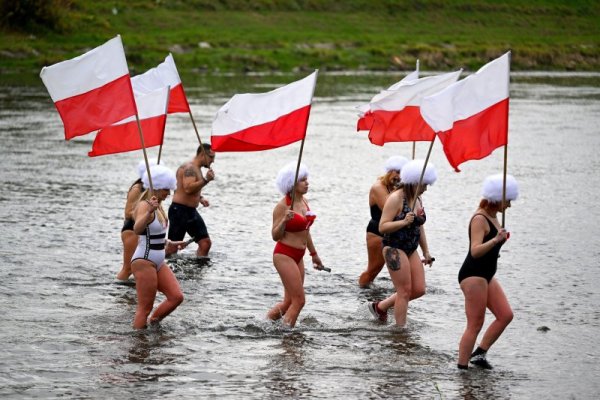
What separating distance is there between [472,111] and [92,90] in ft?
12.2

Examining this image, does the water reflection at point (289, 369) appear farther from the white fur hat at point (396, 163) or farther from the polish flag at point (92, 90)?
the polish flag at point (92, 90)

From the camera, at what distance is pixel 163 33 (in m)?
63.8

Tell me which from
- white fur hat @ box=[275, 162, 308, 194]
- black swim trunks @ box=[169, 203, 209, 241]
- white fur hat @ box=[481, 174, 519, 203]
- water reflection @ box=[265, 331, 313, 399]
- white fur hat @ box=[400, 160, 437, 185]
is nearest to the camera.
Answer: water reflection @ box=[265, 331, 313, 399]

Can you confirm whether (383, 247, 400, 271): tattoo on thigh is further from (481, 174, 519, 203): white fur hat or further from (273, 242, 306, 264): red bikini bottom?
(481, 174, 519, 203): white fur hat

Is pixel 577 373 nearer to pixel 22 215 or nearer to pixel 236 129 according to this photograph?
pixel 236 129

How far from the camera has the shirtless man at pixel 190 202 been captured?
13945mm

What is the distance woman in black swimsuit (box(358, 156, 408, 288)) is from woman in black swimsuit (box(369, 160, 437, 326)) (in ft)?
3.16

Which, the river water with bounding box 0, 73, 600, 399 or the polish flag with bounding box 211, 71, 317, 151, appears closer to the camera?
the river water with bounding box 0, 73, 600, 399

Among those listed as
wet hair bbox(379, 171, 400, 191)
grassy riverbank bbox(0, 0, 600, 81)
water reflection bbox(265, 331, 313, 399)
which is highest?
grassy riverbank bbox(0, 0, 600, 81)

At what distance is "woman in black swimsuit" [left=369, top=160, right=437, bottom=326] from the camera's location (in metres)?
10.5

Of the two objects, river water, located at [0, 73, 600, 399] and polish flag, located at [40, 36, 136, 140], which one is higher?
polish flag, located at [40, 36, 136, 140]

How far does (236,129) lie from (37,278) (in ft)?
11.2

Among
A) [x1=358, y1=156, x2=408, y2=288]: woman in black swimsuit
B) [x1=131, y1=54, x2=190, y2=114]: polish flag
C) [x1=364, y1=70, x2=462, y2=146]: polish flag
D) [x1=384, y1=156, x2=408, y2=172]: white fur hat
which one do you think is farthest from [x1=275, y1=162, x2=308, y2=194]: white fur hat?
[x1=131, y1=54, x2=190, y2=114]: polish flag

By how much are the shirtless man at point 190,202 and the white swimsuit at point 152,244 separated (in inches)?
137
